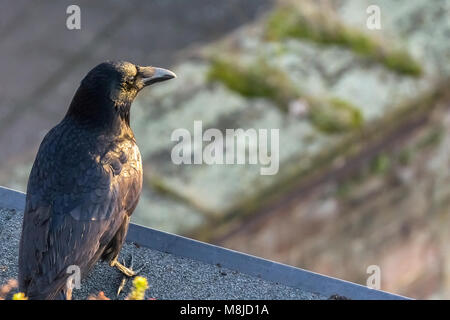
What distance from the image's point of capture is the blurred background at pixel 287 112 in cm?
731

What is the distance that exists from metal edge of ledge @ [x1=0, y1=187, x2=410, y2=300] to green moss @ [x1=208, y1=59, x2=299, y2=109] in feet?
10.3

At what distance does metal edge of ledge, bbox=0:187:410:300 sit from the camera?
450 cm

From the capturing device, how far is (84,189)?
14.4ft

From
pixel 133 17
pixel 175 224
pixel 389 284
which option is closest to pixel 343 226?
pixel 389 284

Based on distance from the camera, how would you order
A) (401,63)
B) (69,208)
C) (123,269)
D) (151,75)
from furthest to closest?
1. (401,63)
2. (151,75)
3. (123,269)
4. (69,208)

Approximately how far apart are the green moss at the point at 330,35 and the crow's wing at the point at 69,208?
400cm

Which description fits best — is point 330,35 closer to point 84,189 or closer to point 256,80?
point 256,80

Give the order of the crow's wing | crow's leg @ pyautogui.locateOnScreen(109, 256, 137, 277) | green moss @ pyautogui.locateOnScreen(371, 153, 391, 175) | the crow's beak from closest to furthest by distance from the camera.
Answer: the crow's wing → crow's leg @ pyautogui.locateOnScreen(109, 256, 137, 277) → the crow's beak → green moss @ pyautogui.locateOnScreen(371, 153, 391, 175)

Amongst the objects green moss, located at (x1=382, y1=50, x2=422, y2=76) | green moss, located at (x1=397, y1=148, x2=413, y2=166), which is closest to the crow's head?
green moss, located at (x1=397, y1=148, x2=413, y2=166)

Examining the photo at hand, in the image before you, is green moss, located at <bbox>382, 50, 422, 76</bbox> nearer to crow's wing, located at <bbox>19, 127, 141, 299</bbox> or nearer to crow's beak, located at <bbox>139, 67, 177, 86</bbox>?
crow's beak, located at <bbox>139, 67, 177, 86</bbox>

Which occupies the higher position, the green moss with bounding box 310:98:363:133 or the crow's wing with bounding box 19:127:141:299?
the green moss with bounding box 310:98:363:133

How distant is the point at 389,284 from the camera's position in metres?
7.59

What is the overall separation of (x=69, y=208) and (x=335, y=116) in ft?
12.7

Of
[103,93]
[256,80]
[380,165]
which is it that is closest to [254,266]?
[103,93]
